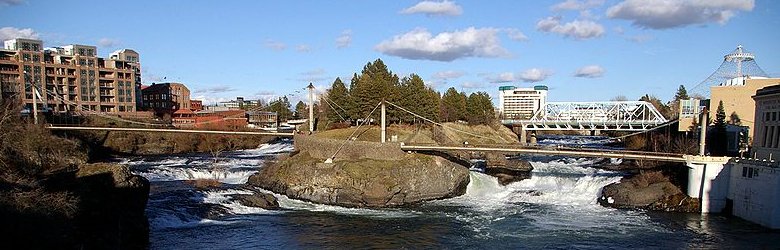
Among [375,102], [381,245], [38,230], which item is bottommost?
[381,245]

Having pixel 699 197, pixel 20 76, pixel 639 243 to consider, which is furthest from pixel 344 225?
pixel 20 76

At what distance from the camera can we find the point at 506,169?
5656cm

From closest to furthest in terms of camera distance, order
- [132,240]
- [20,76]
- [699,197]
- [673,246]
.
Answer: [132,240], [673,246], [699,197], [20,76]

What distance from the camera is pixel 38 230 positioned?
16.7 m

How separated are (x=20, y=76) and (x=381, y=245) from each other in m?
99.1

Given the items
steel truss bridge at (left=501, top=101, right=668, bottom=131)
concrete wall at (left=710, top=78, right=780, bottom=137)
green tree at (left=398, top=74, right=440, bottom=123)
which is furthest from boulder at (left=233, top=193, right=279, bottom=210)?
steel truss bridge at (left=501, top=101, right=668, bottom=131)

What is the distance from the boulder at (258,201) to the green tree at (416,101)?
33.5 m

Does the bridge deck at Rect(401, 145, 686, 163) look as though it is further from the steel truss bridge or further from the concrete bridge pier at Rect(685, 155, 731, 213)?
the steel truss bridge

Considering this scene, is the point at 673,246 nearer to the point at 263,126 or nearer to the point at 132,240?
the point at 132,240

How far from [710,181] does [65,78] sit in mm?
111589

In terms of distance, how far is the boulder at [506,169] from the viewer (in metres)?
52.8

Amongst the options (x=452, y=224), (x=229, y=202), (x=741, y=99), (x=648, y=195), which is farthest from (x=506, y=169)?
(x=229, y=202)

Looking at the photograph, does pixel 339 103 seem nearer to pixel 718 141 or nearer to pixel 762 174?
pixel 718 141

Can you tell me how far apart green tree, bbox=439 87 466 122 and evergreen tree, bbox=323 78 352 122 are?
21029mm
